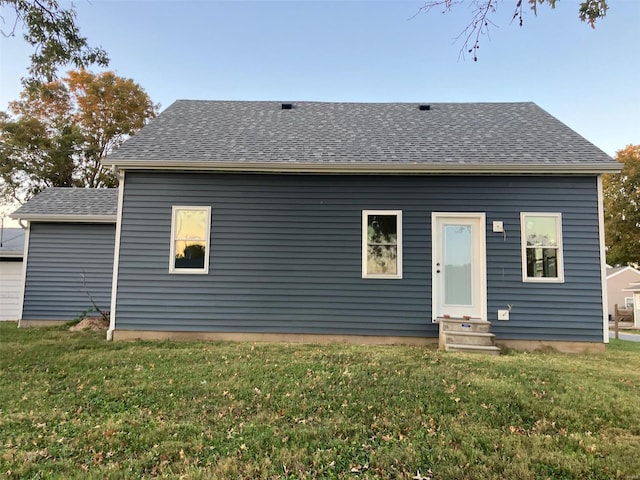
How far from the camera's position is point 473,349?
6113 millimetres

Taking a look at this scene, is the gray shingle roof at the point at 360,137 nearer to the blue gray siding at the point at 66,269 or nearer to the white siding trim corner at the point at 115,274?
the white siding trim corner at the point at 115,274

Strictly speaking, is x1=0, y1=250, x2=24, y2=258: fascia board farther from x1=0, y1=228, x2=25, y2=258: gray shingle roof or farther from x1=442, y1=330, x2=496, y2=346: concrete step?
x1=442, y1=330, x2=496, y2=346: concrete step

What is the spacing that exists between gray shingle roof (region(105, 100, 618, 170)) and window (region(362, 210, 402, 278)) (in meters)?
0.98

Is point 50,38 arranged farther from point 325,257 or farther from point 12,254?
point 12,254

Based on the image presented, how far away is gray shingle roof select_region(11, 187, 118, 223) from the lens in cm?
951

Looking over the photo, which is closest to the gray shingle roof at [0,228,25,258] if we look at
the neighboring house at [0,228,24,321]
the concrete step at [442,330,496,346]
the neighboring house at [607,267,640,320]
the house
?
the neighboring house at [0,228,24,321]

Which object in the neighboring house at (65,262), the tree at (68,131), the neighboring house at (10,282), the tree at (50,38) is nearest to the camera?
the tree at (50,38)

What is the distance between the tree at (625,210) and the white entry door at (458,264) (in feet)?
99.8

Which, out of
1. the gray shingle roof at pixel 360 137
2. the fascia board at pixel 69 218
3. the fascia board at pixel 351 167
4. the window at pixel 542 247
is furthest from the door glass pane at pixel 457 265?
the fascia board at pixel 69 218

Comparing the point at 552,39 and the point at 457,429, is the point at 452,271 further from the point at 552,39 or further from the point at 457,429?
the point at 552,39

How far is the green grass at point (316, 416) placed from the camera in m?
2.75

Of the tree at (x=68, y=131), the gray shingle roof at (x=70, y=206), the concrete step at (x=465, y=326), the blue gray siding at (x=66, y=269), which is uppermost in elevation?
the tree at (x=68, y=131)

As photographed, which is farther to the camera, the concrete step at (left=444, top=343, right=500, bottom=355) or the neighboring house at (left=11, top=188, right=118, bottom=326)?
the neighboring house at (left=11, top=188, right=118, bottom=326)

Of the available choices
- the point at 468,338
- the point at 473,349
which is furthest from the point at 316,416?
the point at 468,338
